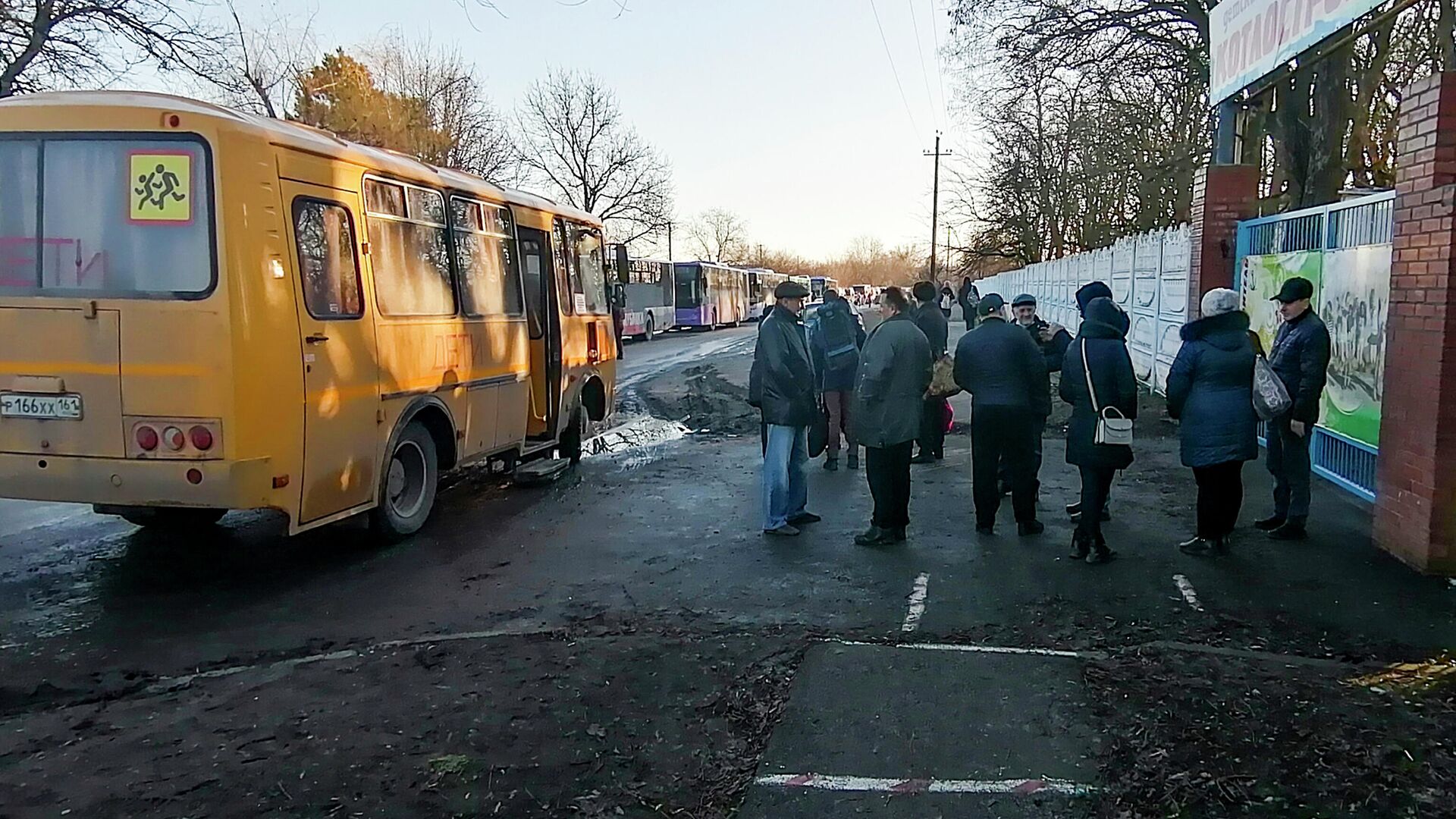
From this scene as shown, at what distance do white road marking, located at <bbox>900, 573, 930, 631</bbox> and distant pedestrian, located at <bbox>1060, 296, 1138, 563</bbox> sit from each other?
1.12 meters

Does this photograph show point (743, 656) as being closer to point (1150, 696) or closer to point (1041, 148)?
point (1150, 696)

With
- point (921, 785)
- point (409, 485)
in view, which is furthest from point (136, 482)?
point (921, 785)

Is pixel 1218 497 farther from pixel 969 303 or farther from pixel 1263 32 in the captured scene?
pixel 969 303

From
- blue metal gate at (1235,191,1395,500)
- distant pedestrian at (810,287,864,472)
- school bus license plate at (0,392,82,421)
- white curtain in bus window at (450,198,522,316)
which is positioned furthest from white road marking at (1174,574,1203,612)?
school bus license plate at (0,392,82,421)

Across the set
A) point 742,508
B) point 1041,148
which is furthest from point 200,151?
point 1041,148

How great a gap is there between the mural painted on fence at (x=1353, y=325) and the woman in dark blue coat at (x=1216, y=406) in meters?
1.43

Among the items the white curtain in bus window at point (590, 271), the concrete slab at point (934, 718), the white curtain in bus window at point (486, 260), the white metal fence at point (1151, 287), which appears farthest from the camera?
the white metal fence at point (1151, 287)

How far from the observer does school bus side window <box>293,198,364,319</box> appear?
258 inches

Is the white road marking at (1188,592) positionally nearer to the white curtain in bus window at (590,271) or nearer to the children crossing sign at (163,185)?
the children crossing sign at (163,185)

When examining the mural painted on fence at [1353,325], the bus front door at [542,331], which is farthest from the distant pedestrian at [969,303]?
the bus front door at [542,331]

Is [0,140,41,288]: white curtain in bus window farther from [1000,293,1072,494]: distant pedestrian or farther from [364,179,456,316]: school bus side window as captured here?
[1000,293,1072,494]: distant pedestrian

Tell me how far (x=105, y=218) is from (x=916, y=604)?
4915 millimetres

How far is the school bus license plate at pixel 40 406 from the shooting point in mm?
6156

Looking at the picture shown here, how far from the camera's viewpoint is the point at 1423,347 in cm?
638
